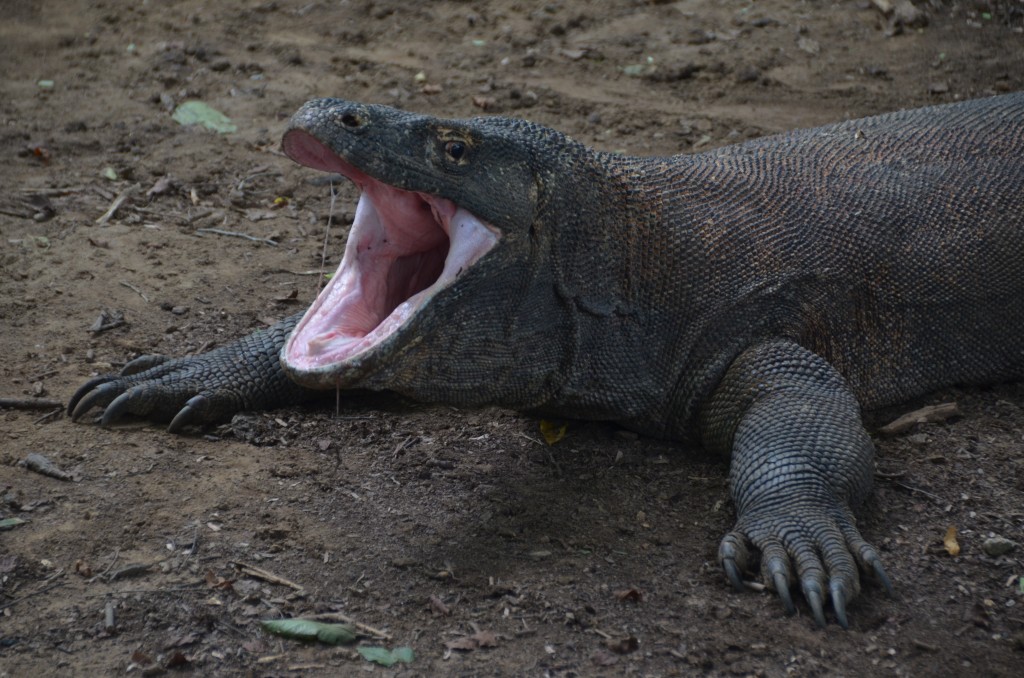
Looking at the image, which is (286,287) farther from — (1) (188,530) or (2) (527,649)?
(2) (527,649)

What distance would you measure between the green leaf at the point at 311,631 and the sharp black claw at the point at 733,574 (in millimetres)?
1205

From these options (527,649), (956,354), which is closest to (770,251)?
(956,354)

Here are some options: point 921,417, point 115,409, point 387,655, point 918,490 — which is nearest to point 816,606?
point 918,490

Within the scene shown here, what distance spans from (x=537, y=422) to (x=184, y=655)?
1.88 metres

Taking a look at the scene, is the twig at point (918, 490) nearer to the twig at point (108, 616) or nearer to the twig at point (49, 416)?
the twig at point (108, 616)

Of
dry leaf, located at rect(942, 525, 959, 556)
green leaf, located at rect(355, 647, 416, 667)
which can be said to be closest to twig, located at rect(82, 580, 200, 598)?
green leaf, located at rect(355, 647, 416, 667)

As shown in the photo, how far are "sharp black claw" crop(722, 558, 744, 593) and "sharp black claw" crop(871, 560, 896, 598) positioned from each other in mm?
425

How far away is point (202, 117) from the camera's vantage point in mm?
7793

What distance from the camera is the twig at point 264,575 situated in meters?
3.58

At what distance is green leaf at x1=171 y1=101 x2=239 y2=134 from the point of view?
7668 millimetres

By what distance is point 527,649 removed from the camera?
3.36m

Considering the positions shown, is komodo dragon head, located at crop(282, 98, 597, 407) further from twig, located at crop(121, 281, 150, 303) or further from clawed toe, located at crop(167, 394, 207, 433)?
twig, located at crop(121, 281, 150, 303)

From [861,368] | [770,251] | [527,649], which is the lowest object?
[527,649]

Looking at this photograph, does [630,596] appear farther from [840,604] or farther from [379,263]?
[379,263]
